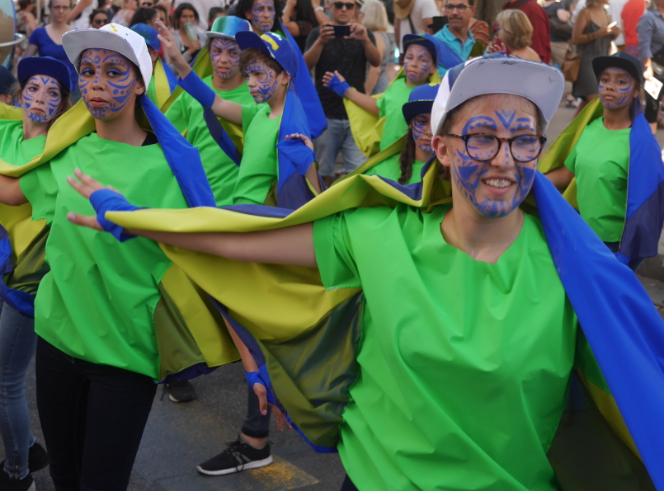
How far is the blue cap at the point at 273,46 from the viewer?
5059mm

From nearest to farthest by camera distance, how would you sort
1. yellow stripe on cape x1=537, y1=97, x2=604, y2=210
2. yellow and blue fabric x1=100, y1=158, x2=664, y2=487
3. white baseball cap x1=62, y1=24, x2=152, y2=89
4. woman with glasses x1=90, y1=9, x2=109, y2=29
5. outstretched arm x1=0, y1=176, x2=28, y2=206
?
1. yellow and blue fabric x1=100, y1=158, x2=664, y2=487
2. white baseball cap x1=62, y1=24, x2=152, y2=89
3. outstretched arm x1=0, y1=176, x2=28, y2=206
4. yellow stripe on cape x1=537, y1=97, x2=604, y2=210
5. woman with glasses x1=90, y1=9, x2=109, y2=29

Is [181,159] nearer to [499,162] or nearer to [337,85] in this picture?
[499,162]

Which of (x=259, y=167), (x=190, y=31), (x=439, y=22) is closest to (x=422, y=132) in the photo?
(x=259, y=167)

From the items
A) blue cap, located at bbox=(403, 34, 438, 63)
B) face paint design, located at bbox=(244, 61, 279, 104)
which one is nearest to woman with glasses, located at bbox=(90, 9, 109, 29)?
blue cap, located at bbox=(403, 34, 438, 63)

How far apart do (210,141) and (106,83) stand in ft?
8.44

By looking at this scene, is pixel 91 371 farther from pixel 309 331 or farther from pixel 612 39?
pixel 612 39

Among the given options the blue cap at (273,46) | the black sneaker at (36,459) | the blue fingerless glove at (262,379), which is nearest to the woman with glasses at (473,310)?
the blue fingerless glove at (262,379)

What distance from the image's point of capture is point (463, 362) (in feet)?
6.57

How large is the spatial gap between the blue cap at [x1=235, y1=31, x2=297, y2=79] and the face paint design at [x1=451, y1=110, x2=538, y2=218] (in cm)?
313

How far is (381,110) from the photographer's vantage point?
266 inches

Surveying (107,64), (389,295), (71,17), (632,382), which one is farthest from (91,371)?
(71,17)

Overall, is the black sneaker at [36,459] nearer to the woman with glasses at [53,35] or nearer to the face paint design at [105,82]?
the face paint design at [105,82]

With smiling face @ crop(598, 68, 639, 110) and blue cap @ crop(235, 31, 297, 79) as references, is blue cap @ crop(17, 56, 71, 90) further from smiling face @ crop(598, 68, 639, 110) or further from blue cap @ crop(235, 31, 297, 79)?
smiling face @ crop(598, 68, 639, 110)

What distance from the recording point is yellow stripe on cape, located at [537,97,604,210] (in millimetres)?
5383
